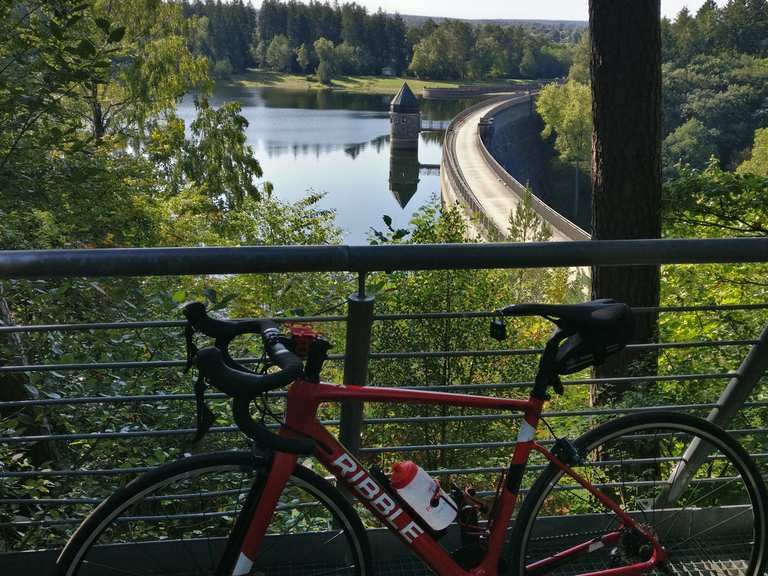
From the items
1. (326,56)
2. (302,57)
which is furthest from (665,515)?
(326,56)

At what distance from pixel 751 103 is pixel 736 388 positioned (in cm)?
6845

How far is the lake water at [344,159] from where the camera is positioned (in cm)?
4962

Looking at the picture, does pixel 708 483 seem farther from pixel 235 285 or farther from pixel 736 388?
pixel 235 285

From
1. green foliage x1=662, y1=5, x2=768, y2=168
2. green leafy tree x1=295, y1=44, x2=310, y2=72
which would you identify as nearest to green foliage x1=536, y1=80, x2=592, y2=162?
green foliage x1=662, y1=5, x2=768, y2=168

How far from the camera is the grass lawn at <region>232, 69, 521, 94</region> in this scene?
111688 millimetres

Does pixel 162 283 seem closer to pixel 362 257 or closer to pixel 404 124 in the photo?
pixel 362 257

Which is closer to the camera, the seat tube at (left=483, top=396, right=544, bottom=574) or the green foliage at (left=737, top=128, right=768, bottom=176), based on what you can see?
the seat tube at (left=483, top=396, right=544, bottom=574)

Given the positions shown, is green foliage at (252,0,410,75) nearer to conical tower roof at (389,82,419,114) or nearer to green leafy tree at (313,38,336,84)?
green leafy tree at (313,38,336,84)

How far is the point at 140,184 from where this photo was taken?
15.4 metres

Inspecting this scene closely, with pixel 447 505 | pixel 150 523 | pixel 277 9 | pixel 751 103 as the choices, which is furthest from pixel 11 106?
pixel 277 9

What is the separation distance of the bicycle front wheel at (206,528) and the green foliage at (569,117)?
215 ft

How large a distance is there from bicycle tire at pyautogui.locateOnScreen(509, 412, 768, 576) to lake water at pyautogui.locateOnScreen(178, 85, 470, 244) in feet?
111

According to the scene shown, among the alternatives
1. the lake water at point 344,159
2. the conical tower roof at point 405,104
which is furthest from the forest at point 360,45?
the conical tower roof at point 405,104

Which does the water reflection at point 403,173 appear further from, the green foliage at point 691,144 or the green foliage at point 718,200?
the green foliage at point 718,200
